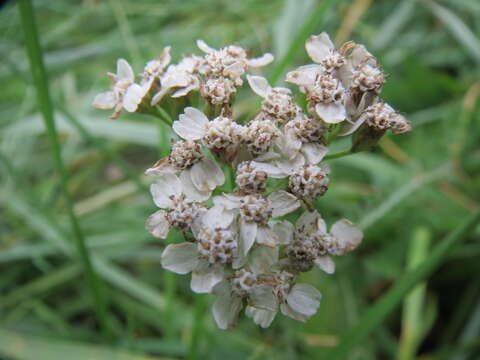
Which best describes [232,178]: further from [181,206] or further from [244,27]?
[244,27]

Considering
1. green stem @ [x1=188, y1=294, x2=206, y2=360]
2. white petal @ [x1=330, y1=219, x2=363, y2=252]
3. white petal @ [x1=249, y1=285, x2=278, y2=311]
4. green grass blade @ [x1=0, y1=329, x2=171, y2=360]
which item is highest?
white petal @ [x1=330, y1=219, x2=363, y2=252]

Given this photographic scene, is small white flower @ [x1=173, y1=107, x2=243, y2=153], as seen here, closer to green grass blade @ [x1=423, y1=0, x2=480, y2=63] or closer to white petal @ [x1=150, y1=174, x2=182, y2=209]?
white petal @ [x1=150, y1=174, x2=182, y2=209]

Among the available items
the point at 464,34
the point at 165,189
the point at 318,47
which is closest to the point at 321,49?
the point at 318,47

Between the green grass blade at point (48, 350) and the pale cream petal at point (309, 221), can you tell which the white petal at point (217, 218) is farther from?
the green grass blade at point (48, 350)

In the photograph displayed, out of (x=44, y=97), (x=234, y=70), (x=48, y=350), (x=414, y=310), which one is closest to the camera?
(x=234, y=70)

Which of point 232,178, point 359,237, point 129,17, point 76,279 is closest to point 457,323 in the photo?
point 359,237

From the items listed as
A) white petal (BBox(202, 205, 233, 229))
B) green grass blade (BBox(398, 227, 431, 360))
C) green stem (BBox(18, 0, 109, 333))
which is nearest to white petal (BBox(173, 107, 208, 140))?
white petal (BBox(202, 205, 233, 229))

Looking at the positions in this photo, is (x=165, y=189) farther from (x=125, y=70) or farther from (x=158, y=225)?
(x=125, y=70)

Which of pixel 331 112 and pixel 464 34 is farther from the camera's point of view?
pixel 464 34
